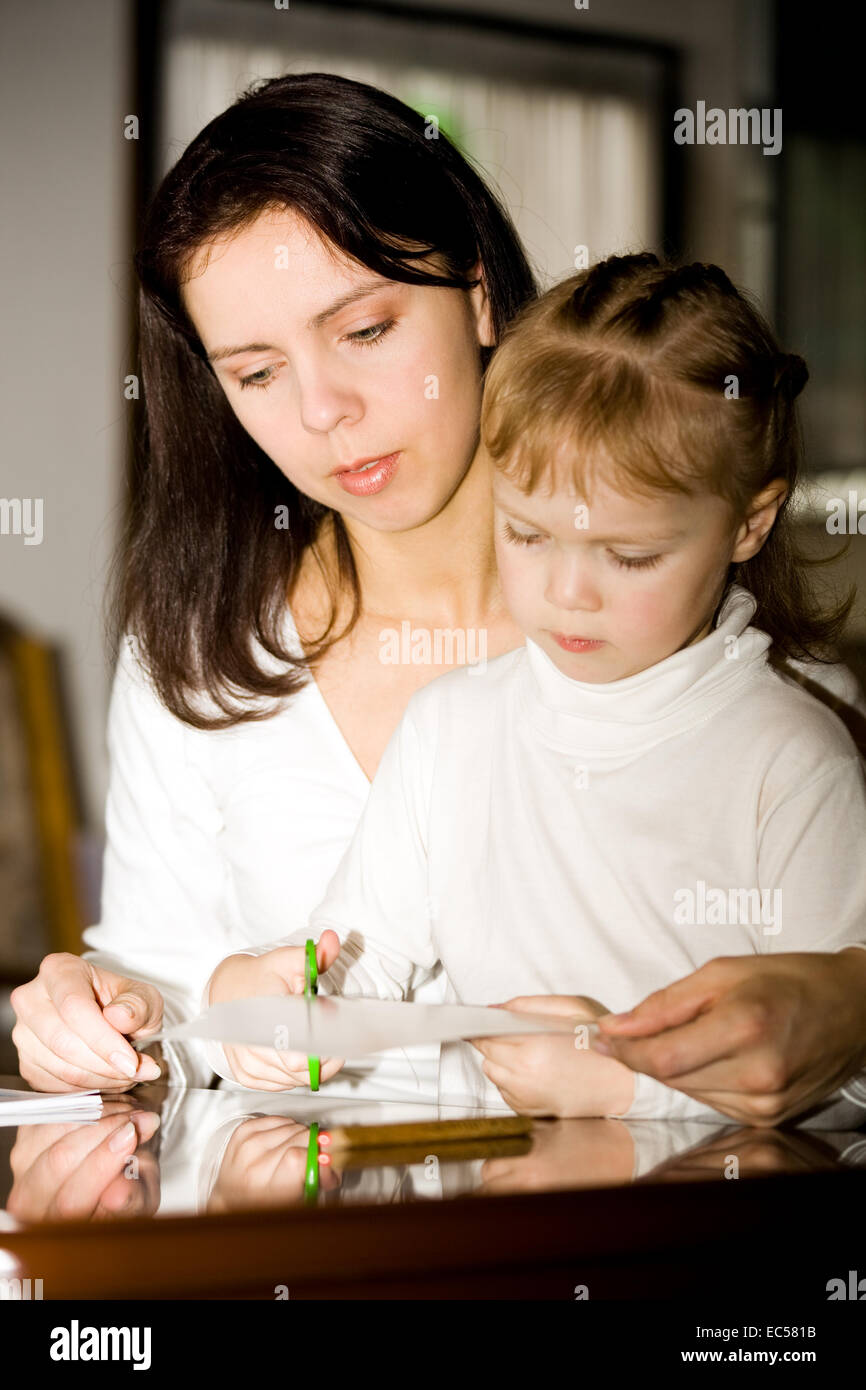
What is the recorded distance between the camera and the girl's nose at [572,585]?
86cm

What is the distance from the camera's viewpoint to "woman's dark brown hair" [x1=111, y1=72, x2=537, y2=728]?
93cm

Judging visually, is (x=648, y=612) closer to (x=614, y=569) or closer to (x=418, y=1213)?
(x=614, y=569)

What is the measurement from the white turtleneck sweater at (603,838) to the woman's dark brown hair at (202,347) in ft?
0.60

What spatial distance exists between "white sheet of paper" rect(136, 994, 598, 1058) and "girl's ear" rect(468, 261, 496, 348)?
0.45m

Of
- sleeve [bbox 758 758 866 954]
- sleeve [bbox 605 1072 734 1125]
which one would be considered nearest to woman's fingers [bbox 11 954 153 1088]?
sleeve [bbox 605 1072 734 1125]

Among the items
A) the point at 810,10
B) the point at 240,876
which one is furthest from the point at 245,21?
the point at 240,876

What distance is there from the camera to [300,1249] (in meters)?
0.65

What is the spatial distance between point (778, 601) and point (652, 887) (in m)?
0.21

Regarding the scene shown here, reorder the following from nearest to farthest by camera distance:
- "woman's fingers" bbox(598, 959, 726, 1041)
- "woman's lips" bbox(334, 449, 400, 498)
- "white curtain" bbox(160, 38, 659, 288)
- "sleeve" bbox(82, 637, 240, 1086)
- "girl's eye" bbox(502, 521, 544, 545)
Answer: "woman's fingers" bbox(598, 959, 726, 1041) < "girl's eye" bbox(502, 521, 544, 545) < "woman's lips" bbox(334, 449, 400, 498) < "sleeve" bbox(82, 637, 240, 1086) < "white curtain" bbox(160, 38, 659, 288)

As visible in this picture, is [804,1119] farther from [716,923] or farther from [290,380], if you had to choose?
[290,380]

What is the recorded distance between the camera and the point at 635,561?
0.85 meters

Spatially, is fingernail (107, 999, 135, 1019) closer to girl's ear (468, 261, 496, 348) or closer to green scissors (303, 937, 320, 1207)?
green scissors (303, 937, 320, 1207)

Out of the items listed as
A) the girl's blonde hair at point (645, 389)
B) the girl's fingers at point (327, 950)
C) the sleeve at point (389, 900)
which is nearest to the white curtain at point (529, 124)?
the girl's blonde hair at point (645, 389)

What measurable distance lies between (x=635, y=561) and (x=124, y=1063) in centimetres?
47
